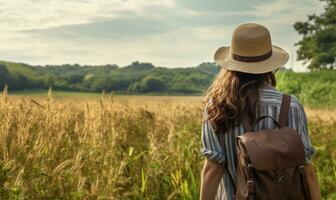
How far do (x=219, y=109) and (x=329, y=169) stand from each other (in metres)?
5.60

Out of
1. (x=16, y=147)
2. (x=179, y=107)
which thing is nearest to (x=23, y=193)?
(x=16, y=147)

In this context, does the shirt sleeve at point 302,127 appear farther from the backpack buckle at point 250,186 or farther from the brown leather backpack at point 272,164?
the backpack buckle at point 250,186

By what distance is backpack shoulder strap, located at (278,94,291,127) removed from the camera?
3.00 metres

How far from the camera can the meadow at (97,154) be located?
4.90 metres

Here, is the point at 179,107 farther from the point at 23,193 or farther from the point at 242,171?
the point at 242,171

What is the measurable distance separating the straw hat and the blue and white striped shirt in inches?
5.7

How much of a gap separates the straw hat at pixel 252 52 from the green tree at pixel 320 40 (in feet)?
139

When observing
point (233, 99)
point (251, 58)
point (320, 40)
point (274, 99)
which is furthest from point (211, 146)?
point (320, 40)

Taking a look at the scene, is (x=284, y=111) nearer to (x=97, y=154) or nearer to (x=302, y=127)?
(x=302, y=127)

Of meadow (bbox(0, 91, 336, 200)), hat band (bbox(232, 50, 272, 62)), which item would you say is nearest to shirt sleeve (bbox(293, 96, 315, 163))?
hat band (bbox(232, 50, 272, 62))

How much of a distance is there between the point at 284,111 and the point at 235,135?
27 cm

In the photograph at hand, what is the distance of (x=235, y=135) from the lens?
3.06 m

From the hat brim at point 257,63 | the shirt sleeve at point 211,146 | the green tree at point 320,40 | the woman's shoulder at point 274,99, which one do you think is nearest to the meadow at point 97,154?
the shirt sleeve at point 211,146

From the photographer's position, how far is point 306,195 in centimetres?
301
